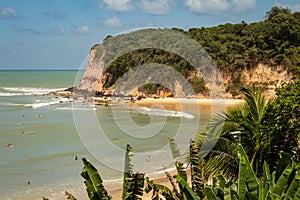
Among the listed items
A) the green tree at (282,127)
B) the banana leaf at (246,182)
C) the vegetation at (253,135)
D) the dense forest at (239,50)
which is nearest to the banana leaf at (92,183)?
the banana leaf at (246,182)

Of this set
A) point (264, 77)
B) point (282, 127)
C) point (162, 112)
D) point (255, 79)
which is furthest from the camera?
point (255, 79)

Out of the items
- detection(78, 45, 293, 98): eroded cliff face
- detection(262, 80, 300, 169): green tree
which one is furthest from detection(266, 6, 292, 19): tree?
detection(262, 80, 300, 169): green tree

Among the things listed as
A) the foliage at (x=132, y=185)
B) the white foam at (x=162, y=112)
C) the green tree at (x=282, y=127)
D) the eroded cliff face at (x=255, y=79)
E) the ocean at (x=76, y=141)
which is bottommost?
the ocean at (x=76, y=141)

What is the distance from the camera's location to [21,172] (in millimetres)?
18703

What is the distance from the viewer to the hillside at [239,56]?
146 ft

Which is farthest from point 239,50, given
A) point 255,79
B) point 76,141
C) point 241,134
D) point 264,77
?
point 241,134

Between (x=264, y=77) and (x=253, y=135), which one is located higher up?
(x=264, y=77)

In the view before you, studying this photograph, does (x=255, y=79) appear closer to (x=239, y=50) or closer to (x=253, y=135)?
(x=239, y=50)

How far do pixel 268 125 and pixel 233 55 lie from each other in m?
40.4

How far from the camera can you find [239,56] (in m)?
46.2

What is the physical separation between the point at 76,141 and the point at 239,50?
87.3 ft

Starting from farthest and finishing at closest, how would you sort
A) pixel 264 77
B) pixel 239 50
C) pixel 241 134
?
pixel 239 50
pixel 264 77
pixel 241 134

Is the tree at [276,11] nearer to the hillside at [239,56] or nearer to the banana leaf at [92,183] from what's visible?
the hillside at [239,56]

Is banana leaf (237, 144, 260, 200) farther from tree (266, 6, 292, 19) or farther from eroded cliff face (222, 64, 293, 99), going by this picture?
tree (266, 6, 292, 19)
